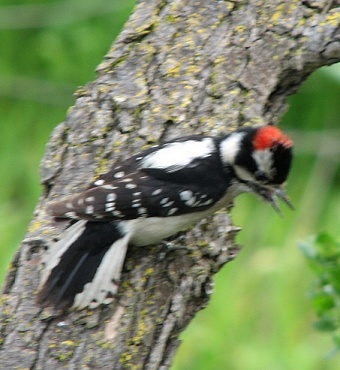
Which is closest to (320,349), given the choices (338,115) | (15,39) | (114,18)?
(338,115)

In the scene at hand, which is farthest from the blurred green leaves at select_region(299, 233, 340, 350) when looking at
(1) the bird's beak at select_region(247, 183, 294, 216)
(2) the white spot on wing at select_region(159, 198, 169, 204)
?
(2) the white spot on wing at select_region(159, 198, 169, 204)

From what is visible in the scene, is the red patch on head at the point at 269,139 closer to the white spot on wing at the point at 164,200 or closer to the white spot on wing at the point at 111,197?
the white spot on wing at the point at 164,200

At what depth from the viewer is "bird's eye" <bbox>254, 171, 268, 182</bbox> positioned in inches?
151

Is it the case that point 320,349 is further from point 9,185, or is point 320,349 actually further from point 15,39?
point 15,39

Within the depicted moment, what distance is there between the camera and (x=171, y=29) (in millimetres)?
4117

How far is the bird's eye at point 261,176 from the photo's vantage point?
3.82m

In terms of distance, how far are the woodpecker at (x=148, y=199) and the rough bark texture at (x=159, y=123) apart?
7 cm

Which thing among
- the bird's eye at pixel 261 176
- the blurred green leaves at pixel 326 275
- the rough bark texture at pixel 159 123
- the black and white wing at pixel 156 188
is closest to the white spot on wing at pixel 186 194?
the black and white wing at pixel 156 188

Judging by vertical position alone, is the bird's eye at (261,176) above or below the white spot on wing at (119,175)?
below

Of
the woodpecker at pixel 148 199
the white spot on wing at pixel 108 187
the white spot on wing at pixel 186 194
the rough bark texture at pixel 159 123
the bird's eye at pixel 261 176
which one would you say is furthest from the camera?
the bird's eye at pixel 261 176

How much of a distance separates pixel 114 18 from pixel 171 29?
2216 mm

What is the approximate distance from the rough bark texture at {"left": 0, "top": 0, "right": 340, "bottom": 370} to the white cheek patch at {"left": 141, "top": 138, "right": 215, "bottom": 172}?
160mm

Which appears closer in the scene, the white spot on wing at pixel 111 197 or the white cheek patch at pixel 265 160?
the white spot on wing at pixel 111 197

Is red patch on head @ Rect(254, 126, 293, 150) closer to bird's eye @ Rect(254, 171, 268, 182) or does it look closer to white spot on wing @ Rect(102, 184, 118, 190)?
bird's eye @ Rect(254, 171, 268, 182)
